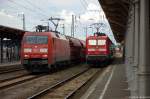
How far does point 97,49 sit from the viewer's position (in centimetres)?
4022

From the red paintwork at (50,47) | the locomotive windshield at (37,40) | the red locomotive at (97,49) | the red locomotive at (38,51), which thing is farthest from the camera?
the red locomotive at (97,49)

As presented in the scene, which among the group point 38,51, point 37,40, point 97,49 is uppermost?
point 37,40

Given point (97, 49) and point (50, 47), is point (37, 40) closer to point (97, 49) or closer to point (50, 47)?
point (50, 47)

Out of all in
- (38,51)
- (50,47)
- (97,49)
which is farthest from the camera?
(97,49)

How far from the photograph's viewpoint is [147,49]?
9453 millimetres

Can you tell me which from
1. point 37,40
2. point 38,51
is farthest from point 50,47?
point 37,40

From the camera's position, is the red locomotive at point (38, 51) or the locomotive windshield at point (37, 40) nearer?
the red locomotive at point (38, 51)

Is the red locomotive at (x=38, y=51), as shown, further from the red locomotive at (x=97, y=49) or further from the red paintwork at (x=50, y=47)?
the red locomotive at (x=97, y=49)

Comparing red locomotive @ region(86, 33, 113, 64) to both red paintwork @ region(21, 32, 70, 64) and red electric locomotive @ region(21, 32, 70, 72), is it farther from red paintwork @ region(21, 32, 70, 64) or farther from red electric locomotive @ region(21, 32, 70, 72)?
red electric locomotive @ region(21, 32, 70, 72)

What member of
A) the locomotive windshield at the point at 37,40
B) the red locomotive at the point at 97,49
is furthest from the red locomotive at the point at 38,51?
the red locomotive at the point at 97,49

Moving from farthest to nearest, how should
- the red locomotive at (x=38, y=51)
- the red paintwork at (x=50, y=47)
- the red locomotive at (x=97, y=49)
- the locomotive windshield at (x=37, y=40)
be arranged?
the red locomotive at (x=97, y=49) < the locomotive windshield at (x=37, y=40) < the red paintwork at (x=50, y=47) < the red locomotive at (x=38, y=51)

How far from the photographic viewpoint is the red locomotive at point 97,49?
3997cm

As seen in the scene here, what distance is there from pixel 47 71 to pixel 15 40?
816 inches

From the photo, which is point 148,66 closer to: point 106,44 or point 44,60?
point 44,60
